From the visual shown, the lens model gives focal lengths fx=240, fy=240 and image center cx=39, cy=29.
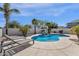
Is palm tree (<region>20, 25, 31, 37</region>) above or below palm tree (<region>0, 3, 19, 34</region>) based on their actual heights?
below

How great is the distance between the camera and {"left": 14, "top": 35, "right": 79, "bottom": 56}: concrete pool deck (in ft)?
17.8

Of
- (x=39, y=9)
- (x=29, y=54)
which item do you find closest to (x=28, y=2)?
(x=39, y=9)

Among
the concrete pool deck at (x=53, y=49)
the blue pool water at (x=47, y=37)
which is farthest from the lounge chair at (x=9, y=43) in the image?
the blue pool water at (x=47, y=37)

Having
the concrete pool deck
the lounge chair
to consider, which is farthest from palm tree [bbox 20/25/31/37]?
the concrete pool deck

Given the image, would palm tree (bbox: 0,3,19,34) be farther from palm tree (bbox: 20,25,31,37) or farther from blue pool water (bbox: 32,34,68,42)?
blue pool water (bbox: 32,34,68,42)

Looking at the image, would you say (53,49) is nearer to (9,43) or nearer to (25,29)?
(25,29)

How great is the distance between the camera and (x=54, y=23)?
5426 millimetres

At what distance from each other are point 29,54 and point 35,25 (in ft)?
2.23

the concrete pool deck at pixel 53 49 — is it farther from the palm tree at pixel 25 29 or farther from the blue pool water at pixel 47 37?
the palm tree at pixel 25 29

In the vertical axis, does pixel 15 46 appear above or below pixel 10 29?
below

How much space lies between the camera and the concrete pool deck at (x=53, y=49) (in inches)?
213

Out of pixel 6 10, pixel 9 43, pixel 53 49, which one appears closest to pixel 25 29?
pixel 9 43

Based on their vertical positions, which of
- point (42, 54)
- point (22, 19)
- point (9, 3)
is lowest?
point (42, 54)

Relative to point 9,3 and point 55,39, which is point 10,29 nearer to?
point 9,3
